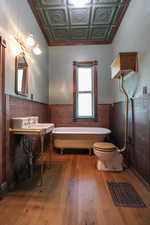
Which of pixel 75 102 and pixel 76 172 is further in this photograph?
pixel 75 102

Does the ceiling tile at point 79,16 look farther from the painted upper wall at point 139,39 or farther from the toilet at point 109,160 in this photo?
the toilet at point 109,160

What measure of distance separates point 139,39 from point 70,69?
93.8 inches

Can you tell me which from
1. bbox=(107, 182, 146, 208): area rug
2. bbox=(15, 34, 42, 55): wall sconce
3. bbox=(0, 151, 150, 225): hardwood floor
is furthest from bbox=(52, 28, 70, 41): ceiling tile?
bbox=(107, 182, 146, 208): area rug

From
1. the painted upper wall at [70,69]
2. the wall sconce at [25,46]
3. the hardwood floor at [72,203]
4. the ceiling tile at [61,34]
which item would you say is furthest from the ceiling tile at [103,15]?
the hardwood floor at [72,203]

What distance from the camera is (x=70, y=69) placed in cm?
435

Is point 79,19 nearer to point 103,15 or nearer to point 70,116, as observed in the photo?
point 103,15

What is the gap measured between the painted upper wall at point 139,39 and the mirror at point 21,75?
6.12 feet

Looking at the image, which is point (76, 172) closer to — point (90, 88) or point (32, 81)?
point (32, 81)

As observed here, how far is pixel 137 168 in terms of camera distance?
230 cm

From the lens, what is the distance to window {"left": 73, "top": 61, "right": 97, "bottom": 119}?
4.32 metres

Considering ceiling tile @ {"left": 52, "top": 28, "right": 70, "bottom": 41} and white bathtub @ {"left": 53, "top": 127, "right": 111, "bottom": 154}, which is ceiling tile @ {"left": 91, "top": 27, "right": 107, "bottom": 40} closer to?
ceiling tile @ {"left": 52, "top": 28, "right": 70, "bottom": 41}

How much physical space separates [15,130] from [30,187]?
2.59ft

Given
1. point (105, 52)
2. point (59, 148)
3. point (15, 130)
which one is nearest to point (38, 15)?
point (105, 52)

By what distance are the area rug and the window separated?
248 cm
